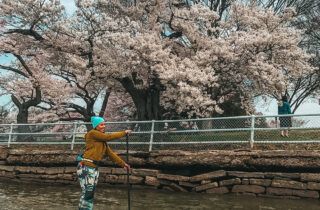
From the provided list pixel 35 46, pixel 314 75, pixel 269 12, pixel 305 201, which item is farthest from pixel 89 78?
pixel 314 75

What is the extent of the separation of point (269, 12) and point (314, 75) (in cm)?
1685

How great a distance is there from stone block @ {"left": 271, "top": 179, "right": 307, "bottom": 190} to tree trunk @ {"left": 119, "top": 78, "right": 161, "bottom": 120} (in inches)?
413

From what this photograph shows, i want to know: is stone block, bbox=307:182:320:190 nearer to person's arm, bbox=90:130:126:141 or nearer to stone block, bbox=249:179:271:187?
stone block, bbox=249:179:271:187

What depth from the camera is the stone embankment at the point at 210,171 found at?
12992 millimetres

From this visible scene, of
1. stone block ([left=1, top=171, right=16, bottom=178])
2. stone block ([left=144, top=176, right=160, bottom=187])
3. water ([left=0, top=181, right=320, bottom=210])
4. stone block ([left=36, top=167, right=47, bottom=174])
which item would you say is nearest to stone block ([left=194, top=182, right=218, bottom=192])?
water ([left=0, top=181, right=320, bottom=210])

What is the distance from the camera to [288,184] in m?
13.0

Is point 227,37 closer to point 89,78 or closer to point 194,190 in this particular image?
point 89,78

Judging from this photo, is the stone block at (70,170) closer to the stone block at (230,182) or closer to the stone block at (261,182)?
the stone block at (230,182)

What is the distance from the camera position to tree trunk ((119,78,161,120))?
22859mm

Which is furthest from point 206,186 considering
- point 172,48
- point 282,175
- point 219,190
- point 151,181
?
point 172,48

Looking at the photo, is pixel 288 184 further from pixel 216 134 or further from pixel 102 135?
pixel 102 135

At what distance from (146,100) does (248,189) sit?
415 inches

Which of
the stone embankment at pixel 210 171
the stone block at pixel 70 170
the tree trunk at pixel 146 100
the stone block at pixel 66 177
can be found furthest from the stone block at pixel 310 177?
the tree trunk at pixel 146 100

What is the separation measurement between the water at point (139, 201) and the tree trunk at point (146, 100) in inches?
302
